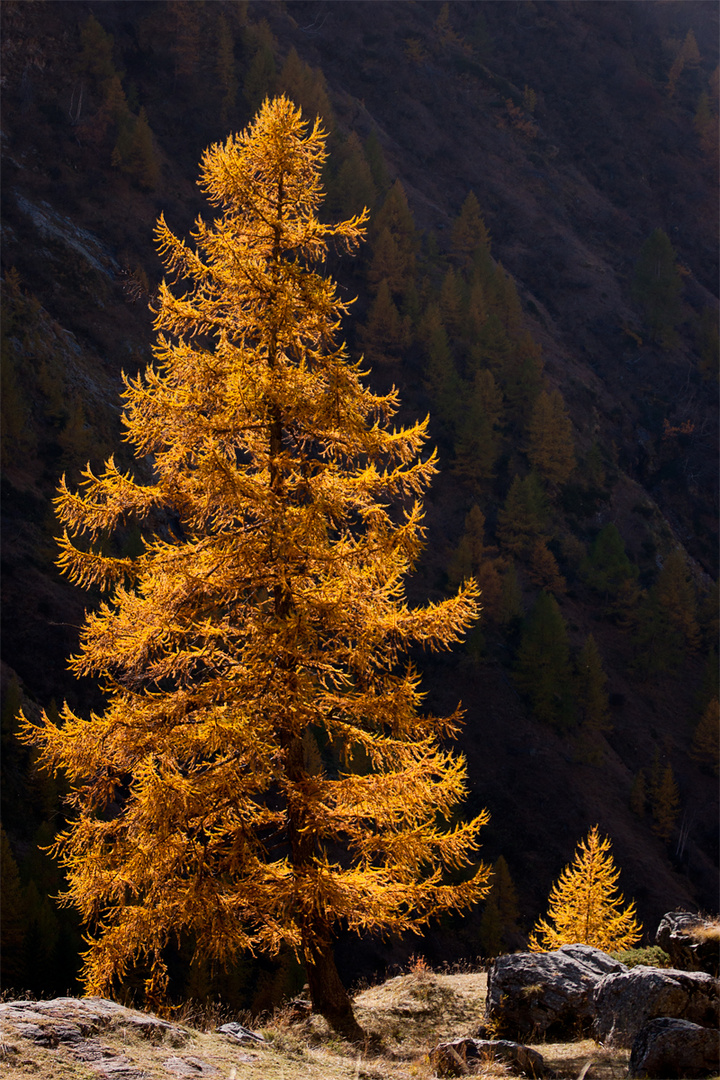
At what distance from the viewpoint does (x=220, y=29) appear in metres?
60.4

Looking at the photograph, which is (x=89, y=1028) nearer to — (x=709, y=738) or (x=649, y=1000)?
(x=649, y=1000)

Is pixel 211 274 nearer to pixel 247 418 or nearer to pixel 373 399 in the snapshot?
pixel 247 418

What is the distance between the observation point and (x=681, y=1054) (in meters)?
6.56

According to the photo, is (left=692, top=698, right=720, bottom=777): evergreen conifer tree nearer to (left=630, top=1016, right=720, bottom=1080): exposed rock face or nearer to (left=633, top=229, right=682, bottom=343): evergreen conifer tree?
(left=633, top=229, right=682, bottom=343): evergreen conifer tree

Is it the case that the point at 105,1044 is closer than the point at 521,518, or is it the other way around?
the point at 105,1044

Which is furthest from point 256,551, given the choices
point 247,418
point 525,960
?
point 525,960

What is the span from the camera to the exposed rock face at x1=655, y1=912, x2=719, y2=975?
9148 millimetres

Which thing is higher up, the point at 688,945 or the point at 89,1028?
the point at 688,945

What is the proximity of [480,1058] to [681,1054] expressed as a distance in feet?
→ 6.03

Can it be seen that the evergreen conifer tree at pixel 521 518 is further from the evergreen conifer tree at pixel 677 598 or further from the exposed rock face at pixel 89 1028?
the exposed rock face at pixel 89 1028

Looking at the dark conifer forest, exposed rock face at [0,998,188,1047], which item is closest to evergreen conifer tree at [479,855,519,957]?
the dark conifer forest

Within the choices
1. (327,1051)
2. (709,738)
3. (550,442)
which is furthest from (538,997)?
(550,442)

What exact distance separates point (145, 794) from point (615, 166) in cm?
8728

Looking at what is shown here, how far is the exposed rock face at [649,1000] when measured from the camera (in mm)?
7305
